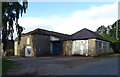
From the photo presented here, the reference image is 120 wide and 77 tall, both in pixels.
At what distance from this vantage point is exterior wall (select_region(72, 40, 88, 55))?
31.5 meters

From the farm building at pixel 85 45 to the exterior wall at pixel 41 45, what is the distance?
4.23 meters

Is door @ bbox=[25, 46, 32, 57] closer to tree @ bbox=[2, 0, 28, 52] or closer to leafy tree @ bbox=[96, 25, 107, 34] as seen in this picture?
tree @ bbox=[2, 0, 28, 52]

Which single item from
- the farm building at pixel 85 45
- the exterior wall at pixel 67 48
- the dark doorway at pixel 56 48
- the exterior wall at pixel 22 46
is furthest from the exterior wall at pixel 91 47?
the exterior wall at pixel 22 46

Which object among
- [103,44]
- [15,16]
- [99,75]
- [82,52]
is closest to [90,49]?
[82,52]

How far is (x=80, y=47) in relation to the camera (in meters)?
32.3

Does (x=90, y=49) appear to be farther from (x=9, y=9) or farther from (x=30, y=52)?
(x=9, y=9)

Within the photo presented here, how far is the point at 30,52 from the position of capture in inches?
1438

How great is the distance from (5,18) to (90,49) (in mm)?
14937

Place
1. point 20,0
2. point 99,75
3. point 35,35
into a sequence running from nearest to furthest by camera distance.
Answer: point 99,75 → point 20,0 → point 35,35

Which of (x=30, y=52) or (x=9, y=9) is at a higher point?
(x=9, y=9)

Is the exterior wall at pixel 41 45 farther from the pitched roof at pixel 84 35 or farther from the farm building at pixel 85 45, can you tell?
the pitched roof at pixel 84 35

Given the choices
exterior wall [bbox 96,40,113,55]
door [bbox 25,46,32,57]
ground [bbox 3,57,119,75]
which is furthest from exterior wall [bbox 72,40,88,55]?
ground [bbox 3,57,119,75]

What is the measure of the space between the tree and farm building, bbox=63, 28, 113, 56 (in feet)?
35.6

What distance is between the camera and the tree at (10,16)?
21342mm
